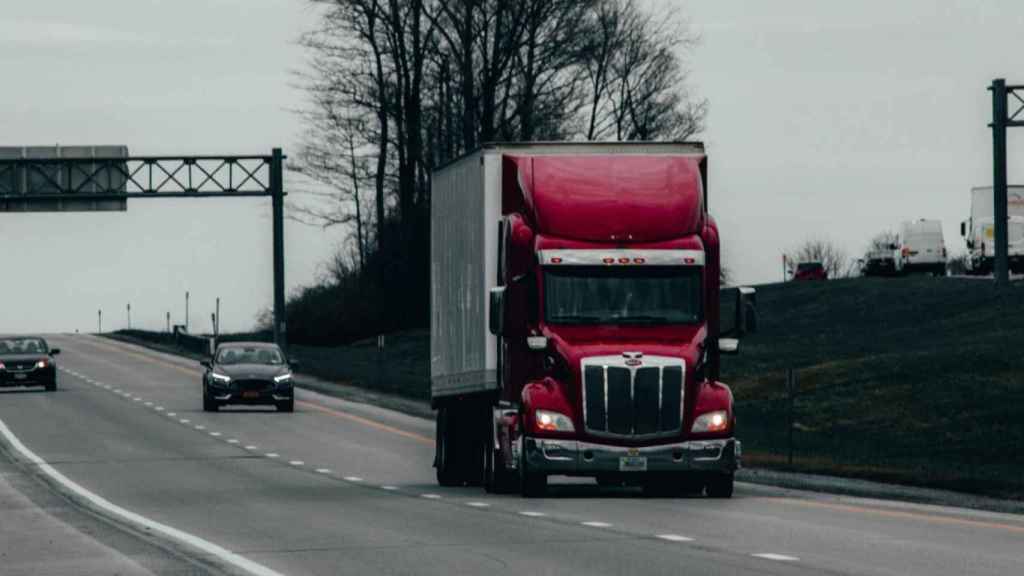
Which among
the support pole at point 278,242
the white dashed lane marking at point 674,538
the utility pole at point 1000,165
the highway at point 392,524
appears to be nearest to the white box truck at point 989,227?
the utility pole at point 1000,165

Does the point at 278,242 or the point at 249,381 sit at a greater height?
the point at 278,242

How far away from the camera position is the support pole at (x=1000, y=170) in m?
73.6

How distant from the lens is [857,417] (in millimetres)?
47281

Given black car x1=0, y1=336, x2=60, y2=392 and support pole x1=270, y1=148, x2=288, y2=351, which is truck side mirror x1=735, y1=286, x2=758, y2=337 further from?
support pole x1=270, y1=148, x2=288, y2=351

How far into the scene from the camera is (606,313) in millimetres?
26438

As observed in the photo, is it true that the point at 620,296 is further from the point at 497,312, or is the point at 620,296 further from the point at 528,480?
the point at 528,480

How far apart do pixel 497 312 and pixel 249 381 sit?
29584 mm

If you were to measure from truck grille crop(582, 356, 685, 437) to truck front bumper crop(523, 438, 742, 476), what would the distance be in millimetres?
181

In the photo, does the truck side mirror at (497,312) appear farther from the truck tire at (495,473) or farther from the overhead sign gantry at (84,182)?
the overhead sign gantry at (84,182)

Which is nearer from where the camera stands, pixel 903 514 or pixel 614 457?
pixel 903 514

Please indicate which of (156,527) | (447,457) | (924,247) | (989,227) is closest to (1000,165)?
(989,227)

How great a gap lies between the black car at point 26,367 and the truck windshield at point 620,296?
135ft

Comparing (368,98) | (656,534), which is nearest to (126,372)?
(368,98)

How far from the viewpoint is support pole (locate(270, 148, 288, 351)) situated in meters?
83.5
